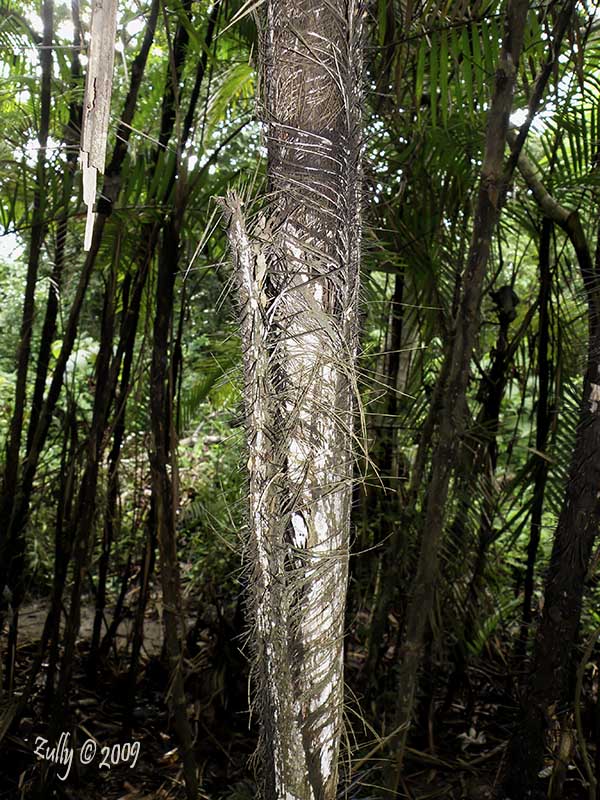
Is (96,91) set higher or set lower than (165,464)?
higher

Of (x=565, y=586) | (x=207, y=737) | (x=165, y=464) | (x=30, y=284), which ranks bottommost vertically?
(x=207, y=737)

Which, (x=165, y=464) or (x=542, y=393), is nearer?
(x=165, y=464)

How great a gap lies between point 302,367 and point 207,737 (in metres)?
1.61

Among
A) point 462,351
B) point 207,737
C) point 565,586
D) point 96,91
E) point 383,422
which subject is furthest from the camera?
point 383,422

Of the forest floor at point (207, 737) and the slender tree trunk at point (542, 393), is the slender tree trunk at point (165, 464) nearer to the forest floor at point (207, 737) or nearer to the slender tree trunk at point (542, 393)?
the forest floor at point (207, 737)

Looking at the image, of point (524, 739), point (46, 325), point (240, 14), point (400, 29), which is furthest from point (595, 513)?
point (46, 325)

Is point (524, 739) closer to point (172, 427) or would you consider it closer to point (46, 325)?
point (172, 427)

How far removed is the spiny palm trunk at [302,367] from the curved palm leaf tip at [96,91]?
12 centimetres

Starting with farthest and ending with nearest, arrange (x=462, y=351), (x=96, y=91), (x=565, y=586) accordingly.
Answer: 1. (x=565, y=586)
2. (x=462, y=351)
3. (x=96, y=91)

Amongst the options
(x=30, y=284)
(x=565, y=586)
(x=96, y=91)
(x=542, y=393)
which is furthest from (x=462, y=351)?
(x=30, y=284)

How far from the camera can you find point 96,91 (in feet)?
1.77

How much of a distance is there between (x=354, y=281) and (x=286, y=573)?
267mm

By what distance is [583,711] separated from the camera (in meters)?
1.91

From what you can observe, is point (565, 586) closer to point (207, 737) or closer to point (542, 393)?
point (542, 393)
